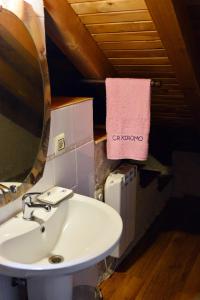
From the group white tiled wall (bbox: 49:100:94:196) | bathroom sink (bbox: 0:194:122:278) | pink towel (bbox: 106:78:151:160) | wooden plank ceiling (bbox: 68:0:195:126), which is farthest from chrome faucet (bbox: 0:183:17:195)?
wooden plank ceiling (bbox: 68:0:195:126)

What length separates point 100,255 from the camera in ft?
3.82

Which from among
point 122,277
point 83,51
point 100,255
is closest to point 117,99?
point 83,51

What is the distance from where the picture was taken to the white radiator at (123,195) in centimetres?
210

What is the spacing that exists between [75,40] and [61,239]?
1.00m

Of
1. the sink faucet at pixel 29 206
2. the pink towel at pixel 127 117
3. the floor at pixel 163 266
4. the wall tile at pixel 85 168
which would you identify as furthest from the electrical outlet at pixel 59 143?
the floor at pixel 163 266

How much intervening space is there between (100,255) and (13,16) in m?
0.97

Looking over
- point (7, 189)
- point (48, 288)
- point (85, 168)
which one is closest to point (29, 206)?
point (7, 189)

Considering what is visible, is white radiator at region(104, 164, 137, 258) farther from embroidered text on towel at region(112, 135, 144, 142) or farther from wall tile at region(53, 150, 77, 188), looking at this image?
wall tile at region(53, 150, 77, 188)

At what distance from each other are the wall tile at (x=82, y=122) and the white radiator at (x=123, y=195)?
386mm

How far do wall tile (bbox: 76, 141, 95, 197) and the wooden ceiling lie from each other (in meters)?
0.56

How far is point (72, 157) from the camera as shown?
1737 millimetres

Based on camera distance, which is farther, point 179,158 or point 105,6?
point 179,158

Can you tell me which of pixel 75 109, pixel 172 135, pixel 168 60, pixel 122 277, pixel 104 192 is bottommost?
pixel 122 277

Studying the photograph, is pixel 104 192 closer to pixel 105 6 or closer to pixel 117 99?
pixel 117 99
